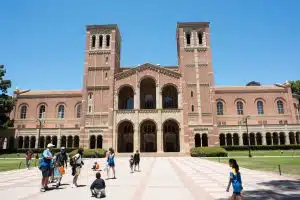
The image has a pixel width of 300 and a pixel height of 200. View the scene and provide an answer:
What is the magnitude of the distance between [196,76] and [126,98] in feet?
47.2

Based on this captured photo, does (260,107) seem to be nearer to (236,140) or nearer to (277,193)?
(236,140)

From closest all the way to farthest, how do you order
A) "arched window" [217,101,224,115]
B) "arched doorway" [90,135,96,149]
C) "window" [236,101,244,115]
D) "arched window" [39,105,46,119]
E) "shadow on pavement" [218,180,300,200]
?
"shadow on pavement" [218,180,300,200]
"arched doorway" [90,135,96,149]
"window" [236,101,244,115]
"arched window" [217,101,224,115]
"arched window" [39,105,46,119]

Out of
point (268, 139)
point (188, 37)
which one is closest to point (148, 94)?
point (188, 37)

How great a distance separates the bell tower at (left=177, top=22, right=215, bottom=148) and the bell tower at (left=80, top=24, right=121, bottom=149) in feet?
43.3

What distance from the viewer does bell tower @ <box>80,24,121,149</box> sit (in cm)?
4512

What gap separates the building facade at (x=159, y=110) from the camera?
44.9 m

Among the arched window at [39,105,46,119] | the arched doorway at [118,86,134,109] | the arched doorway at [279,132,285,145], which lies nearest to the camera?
the arched doorway at [118,86,134,109]

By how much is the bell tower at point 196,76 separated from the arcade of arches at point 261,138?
818 cm

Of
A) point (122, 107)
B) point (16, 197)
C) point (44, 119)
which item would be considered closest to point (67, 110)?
point (44, 119)

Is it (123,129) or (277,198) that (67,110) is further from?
(277,198)

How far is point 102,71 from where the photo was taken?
48062mm

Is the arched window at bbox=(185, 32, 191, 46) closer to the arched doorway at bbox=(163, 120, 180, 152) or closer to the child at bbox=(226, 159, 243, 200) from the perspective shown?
the arched doorway at bbox=(163, 120, 180, 152)

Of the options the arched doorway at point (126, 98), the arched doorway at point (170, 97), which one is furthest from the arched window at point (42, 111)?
the arched doorway at point (170, 97)

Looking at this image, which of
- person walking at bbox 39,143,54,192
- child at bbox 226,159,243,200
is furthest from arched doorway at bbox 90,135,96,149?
child at bbox 226,159,243,200
